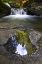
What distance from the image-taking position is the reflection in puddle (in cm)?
573

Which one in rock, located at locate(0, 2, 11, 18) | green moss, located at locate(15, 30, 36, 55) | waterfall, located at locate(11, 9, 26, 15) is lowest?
waterfall, located at locate(11, 9, 26, 15)

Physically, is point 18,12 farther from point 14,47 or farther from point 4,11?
point 14,47

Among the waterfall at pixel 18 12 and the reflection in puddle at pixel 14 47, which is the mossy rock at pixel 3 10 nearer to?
the waterfall at pixel 18 12

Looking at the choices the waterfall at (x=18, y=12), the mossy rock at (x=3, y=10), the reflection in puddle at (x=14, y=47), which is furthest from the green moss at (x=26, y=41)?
the waterfall at (x=18, y=12)

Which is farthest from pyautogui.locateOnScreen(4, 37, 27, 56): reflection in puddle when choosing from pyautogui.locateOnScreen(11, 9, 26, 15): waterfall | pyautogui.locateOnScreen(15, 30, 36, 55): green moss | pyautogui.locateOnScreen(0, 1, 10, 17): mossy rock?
pyautogui.locateOnScreen(11, 9, 26, 15): waterfall

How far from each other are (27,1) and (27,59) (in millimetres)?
14959

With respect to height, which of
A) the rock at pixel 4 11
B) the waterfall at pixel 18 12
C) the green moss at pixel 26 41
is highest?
the green moss at pixel 26 41

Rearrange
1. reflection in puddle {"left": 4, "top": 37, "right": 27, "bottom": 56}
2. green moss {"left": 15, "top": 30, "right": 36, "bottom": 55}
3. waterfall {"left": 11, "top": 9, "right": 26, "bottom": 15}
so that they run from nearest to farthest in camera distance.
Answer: reflection in puddle {"left": 4, "top": 37, "right": 27, "bottom": 56} < green moss {"left": 15, "top": 30, "right": 36, "bottom": 55} < waterfall {"left": 11, "top": 9, "right": 26, "bottom": 15}

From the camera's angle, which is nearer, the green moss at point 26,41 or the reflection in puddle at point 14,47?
the reflection in puddle at point 14,47

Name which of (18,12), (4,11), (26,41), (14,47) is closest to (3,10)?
(4,11)

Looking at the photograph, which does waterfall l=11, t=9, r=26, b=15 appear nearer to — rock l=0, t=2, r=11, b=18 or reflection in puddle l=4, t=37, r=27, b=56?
rock l=0, t=2, r=11, b=18

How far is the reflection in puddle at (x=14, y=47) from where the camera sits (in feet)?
18.8

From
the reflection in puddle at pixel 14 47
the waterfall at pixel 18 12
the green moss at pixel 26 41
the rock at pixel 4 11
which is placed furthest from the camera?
the waterfall at pixel 18 12

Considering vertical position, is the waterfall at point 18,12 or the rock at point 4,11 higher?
the rock at point 4,11
